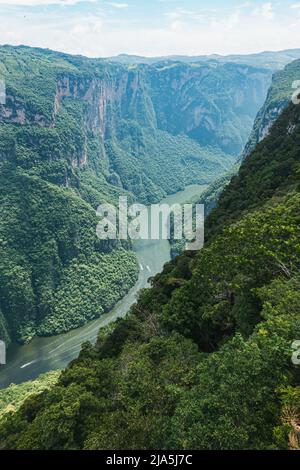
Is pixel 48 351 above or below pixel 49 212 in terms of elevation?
below

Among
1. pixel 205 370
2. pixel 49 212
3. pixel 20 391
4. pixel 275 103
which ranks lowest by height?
pixel 20 391

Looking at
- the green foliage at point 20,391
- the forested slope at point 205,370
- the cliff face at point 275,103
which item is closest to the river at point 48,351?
the green foliage at point 20,391

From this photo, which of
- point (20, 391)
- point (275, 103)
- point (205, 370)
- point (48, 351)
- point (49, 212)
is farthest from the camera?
point (49, 212)

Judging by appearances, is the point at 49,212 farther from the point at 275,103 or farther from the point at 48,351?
the point at 275,103

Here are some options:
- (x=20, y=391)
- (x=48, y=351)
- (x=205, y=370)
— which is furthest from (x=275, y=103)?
(x=205, y=370)

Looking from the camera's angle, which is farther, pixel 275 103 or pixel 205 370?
pixel 275 103

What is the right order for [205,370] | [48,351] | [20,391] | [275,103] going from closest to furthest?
1. [205,370]
2. [20,391]
3. [48,351]
4. [275,103]
